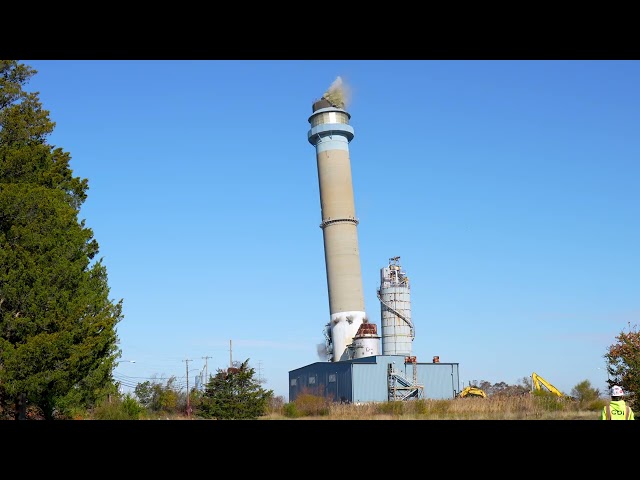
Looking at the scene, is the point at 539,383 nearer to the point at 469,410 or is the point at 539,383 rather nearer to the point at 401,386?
→ the point at 401,386

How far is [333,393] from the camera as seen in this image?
60.4 metres

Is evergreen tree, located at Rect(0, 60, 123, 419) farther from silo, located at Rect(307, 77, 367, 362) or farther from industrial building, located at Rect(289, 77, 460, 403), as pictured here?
silo, located at Rect(307, 77, 367, 362)

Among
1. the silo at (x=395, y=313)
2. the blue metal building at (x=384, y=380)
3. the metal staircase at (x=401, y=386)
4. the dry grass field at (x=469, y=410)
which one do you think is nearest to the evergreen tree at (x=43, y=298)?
the dry grass field at (x=469, y=410)

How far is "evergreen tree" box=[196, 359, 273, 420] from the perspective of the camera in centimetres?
3562

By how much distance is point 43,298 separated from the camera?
25516mm

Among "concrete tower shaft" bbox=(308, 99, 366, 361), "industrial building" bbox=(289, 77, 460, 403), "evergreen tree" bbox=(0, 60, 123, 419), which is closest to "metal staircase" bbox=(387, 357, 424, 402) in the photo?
"industrial building" bbox=(289, 77, 460, 403)

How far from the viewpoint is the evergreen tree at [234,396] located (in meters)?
35.6

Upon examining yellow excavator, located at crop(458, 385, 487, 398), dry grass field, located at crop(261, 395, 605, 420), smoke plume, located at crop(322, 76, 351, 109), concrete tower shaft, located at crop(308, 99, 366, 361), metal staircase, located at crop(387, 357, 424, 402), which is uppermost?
smoke plume, located at crop(322, 76, 351, 109)

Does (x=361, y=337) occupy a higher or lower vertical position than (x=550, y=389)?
higher

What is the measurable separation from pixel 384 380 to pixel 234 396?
25057 millimetres
